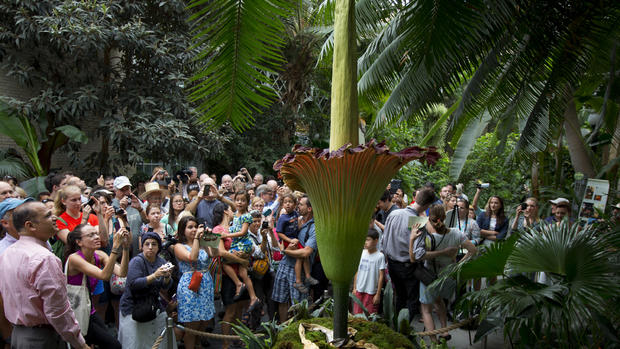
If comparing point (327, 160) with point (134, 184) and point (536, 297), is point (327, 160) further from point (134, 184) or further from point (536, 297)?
point (134, 184)

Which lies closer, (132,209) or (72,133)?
(132,209)

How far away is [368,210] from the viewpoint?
184cm

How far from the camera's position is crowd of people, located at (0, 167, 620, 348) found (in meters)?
3.07

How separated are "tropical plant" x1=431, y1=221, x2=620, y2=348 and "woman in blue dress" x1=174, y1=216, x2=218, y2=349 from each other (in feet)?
8.21

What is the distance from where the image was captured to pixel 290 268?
533 cm

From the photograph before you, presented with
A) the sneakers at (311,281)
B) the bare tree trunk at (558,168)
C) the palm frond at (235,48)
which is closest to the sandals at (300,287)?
the sneakers at (311,281)

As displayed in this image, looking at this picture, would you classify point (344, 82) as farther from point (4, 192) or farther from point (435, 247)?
point (4, 192)

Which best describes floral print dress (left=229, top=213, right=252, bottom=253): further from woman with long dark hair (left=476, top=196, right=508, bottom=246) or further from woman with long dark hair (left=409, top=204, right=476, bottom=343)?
woman with long dark hair (left=476, top=196, right=508, bottom=246)

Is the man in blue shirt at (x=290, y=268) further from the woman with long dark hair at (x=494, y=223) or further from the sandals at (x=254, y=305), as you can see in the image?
the woman with long dark hair at (x=494, y=223)

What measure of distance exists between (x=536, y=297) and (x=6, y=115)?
9859 mm

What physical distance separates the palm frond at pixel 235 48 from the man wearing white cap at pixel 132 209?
11.8 feet

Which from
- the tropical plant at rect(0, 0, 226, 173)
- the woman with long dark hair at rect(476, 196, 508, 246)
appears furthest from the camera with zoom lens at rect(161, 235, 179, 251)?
the tropical plant at rect(0, 0, 226, 173)

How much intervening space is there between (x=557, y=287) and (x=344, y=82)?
232 cm

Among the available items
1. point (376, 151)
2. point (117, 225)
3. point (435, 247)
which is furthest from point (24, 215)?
point (435, 247)
